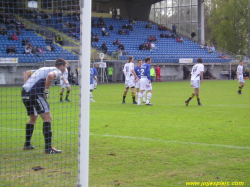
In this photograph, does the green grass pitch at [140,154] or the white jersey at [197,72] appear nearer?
the green grass pitch at [140,154]

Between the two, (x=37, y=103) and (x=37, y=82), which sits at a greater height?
(x=37, y=82)

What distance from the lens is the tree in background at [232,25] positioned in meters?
60.8

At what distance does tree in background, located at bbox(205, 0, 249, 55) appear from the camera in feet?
199

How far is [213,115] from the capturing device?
12570 mm

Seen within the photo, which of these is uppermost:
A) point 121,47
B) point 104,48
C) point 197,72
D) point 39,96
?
point 121,47

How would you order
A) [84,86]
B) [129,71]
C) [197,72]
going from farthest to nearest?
[129,71] < [197,72] < [84,86]

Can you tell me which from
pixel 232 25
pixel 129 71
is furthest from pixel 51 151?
pixel 232 25

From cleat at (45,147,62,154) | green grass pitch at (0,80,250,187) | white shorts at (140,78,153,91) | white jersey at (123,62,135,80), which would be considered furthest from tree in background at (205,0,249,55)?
cleat at (45,147,62,154)

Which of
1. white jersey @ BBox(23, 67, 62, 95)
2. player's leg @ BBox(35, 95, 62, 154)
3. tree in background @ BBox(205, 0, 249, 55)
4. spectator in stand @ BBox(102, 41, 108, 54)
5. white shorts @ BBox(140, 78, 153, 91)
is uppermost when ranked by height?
tree in background @ BBox(205, 0, 249, 55)

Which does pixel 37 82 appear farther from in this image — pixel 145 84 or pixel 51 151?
pixel 145 84

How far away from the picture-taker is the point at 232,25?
2438 inches

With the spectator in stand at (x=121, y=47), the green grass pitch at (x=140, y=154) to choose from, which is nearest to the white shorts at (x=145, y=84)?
the green grass pitch at (x=140, y=154)

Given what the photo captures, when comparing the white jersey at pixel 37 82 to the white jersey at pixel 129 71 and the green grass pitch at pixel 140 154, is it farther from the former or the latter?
the white jersey at pixel 129 71

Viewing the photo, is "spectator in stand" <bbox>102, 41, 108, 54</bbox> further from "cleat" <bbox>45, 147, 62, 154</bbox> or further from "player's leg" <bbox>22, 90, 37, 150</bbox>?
"cleat" <bbox>45, 147, 62, 154</bbox>
